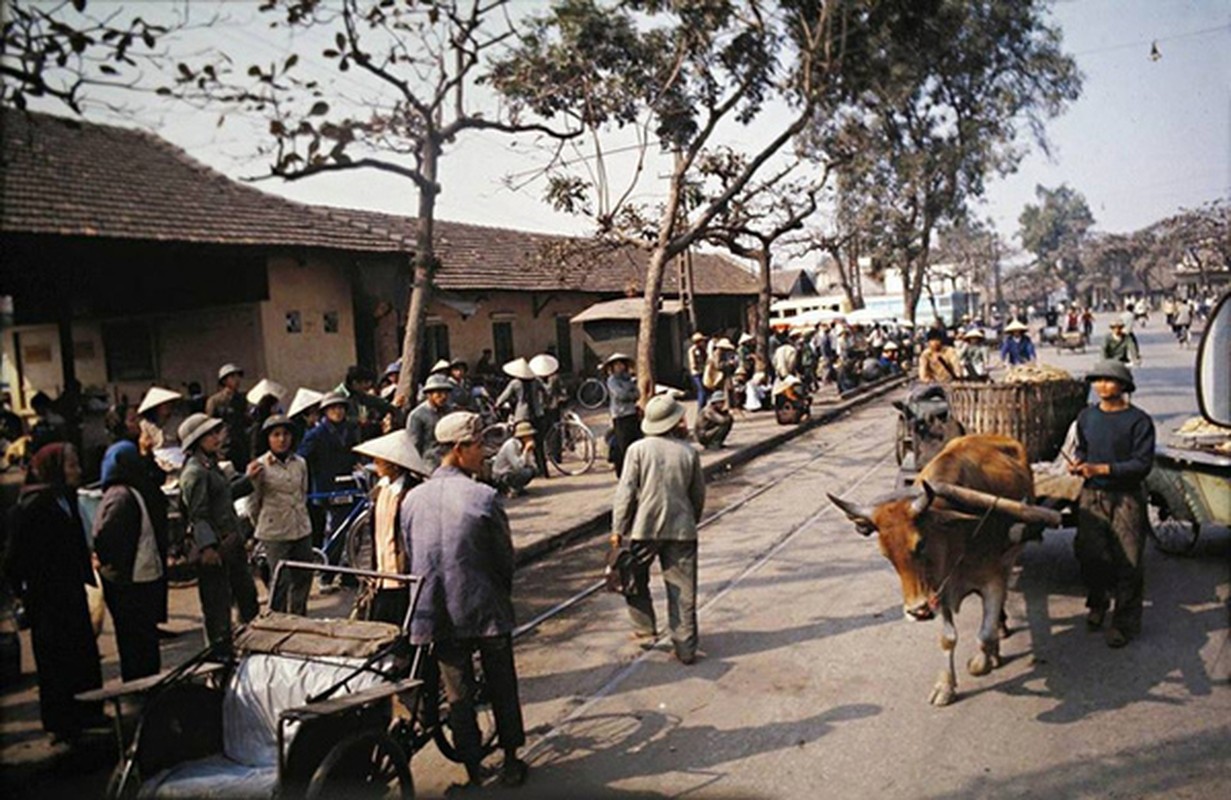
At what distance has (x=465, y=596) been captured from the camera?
4.29 meters

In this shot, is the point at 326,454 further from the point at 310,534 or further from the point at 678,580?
the point at 678,580

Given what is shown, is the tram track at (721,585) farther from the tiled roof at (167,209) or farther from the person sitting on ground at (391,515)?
the tiled roof at (167,209)

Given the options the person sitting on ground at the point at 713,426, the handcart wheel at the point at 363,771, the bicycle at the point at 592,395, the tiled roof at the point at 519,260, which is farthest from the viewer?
the bicycle at the point at 592,395

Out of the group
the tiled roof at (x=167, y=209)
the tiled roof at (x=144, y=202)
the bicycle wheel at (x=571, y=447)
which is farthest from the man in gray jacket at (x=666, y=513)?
the tiled roof at (x=144, y=202)

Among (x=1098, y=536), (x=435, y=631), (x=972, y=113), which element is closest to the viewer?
(x=435, y=631)

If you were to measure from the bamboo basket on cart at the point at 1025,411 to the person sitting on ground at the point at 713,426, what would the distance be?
25.8 feet

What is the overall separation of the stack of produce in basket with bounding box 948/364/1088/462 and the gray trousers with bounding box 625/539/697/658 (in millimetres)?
2999

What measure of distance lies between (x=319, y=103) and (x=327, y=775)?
6.18 metres

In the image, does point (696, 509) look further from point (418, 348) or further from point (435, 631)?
point (418, 348)

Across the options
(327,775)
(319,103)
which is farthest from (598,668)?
(319,103)

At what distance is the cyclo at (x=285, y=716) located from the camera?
349 cm

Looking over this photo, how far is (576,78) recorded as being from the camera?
12.1 metres

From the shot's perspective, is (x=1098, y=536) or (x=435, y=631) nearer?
(x=435, y=631)

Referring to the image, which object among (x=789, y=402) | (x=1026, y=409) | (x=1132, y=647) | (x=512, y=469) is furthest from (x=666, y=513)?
(x=789, y=402)
